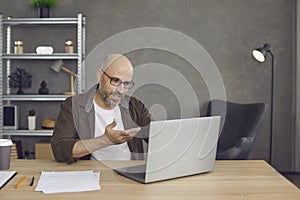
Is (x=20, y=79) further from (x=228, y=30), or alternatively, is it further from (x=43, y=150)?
(x=228, y=30)

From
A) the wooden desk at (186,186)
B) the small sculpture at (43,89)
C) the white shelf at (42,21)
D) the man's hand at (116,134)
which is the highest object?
the white shelf at (42,21)

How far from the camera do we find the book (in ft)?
5.53

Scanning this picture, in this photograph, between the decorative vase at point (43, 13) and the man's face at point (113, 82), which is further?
the decorative vase at point (43, 13)

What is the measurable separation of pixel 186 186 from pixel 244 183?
23 centimetres

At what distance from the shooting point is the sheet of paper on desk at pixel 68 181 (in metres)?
1.60

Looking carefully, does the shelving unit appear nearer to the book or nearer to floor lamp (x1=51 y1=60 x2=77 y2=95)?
floor lamp (x1=51 y1=60 x2=77 y2=95)

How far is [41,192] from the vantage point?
1573 millimetres

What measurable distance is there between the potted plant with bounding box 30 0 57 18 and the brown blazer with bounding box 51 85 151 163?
2.13 m

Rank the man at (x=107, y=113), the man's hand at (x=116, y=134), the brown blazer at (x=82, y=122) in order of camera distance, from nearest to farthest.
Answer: the man's hand at (x=116, y=134) → the brown blazer at (x=82, y=122) → the man at (x=107, y=113)

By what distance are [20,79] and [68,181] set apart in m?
2.96

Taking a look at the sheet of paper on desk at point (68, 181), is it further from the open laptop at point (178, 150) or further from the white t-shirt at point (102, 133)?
the white t-shirt at point (102, 133)

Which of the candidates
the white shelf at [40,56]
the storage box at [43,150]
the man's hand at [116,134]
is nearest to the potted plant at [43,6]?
the white shelf at [40,56]

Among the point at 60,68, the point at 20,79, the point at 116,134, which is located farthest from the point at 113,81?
the point at 20,79

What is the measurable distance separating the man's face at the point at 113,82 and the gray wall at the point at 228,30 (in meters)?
2.15
